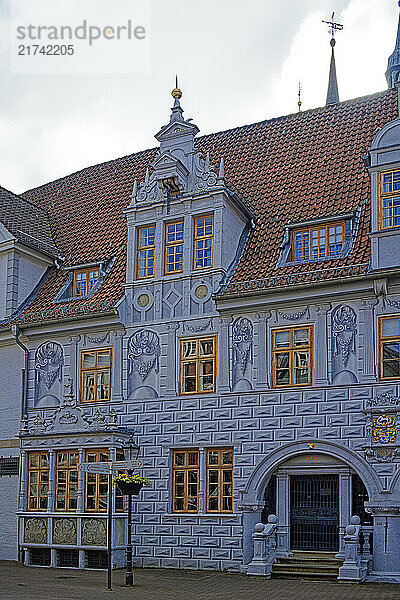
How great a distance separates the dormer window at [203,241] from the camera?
26047 mm

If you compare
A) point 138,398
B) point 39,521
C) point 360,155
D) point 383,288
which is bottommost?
point 39,521

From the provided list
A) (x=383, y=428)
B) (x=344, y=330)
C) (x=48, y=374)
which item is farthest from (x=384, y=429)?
(x=48, y=374)

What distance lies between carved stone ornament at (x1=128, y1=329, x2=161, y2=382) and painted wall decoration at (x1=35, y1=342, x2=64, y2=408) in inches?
106

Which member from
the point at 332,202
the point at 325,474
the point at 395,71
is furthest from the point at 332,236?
the point at 395,71

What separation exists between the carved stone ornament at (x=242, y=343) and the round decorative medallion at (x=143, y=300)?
3055 mm

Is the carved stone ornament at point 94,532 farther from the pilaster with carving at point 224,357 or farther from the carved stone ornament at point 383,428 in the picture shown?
the carved stone ornament at point 383,428

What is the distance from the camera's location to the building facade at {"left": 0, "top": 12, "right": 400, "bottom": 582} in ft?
75.1

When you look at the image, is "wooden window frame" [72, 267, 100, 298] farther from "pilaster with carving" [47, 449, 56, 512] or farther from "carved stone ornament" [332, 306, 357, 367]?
"carved stone ornament" [332, 306, 357, 367]

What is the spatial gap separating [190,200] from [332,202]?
4.07 m

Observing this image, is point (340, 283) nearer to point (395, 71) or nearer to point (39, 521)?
point (39, 521)

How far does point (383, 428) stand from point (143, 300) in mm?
8299

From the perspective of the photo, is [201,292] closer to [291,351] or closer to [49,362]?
[291,351]

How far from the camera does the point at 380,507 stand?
2170 centimetres

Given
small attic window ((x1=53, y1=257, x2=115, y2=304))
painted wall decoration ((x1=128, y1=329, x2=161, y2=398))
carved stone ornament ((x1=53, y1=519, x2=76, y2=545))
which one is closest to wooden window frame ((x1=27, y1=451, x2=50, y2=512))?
carved stone ornament ((x1=53, y1=519, x2=76, y2=545))
